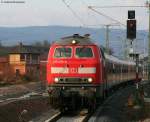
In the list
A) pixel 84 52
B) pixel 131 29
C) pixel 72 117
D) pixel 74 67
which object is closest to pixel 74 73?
pixel 74 67

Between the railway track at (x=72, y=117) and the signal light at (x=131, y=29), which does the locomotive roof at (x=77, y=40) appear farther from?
the signal light at (x=131, y=29)

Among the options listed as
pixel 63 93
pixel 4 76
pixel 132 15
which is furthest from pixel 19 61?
pixel 63 93

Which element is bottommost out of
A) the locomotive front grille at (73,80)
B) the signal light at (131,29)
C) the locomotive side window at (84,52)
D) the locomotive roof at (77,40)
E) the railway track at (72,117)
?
the railway track at (72,117)

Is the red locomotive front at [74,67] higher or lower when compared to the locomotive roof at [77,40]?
lower

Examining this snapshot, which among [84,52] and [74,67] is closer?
[74,67]

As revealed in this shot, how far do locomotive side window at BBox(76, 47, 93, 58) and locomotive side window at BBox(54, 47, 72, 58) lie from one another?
0.35 m

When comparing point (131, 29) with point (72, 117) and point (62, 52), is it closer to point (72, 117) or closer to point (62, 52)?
point (62, 52)

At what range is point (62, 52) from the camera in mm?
21703

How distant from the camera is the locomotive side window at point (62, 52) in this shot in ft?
70.7

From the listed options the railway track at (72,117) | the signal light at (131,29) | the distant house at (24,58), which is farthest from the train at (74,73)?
the distant house at (24,58)

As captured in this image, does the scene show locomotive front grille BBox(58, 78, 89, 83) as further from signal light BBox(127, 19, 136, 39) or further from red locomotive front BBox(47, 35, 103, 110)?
signal light BBox(127, 19, 136, 39)

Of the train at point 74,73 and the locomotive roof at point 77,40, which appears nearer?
the train at point 74,73

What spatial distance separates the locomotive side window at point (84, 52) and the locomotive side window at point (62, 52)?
Answer: 35 cm

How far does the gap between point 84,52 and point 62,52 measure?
2.98 feet
